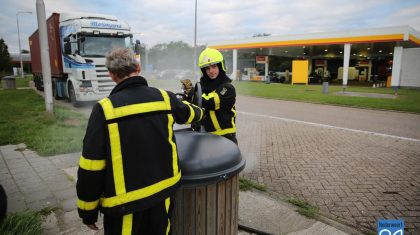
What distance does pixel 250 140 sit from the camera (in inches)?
287

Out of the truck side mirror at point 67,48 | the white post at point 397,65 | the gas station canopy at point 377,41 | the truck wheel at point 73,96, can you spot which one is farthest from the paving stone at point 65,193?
the white post at point 397,65

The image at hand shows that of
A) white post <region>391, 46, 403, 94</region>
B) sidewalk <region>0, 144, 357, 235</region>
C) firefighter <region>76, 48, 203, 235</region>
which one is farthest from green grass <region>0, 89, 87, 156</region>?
white post <region>391, 46, 403, 94</region>

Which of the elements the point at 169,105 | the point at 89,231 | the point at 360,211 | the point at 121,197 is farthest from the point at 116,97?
the point at 360,211

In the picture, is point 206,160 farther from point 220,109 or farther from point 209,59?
point 209,59

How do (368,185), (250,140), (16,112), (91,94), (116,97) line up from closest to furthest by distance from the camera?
1. (116,97)
2. (368,185)
3. (250,140)
4. (16,112)
5. (91,94)

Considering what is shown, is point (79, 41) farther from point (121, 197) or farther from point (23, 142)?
point (121, 197)

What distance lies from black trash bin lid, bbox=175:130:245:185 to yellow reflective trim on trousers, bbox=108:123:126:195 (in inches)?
17.8

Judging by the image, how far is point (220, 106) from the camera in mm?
2990

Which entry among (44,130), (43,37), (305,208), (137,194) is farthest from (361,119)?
(43,37)

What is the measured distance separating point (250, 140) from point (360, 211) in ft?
12.4

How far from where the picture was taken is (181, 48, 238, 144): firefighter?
116 inches

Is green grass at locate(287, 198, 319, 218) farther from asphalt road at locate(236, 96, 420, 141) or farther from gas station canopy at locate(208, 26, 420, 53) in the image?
gas station canopy at locate(208, 26, 420, 53)

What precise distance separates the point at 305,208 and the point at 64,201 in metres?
3.06

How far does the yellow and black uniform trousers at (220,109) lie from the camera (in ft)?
9.61
